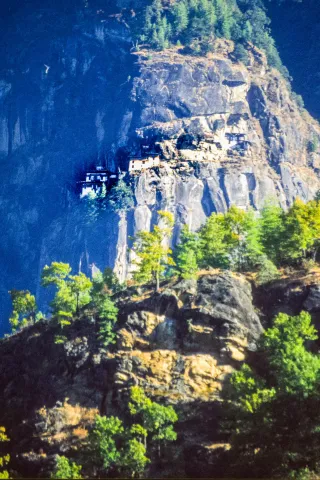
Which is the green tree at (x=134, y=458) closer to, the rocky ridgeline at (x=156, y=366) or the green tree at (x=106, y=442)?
the green tree at (x=106, y=442)

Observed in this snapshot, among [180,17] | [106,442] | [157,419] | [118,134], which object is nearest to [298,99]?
[180,17]

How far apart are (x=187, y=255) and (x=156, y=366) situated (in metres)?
14.0

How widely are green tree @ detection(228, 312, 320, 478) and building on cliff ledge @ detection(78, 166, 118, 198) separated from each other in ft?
261

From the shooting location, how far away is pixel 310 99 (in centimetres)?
16150

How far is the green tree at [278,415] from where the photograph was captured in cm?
4178

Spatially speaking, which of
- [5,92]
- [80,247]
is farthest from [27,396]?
[5,92]

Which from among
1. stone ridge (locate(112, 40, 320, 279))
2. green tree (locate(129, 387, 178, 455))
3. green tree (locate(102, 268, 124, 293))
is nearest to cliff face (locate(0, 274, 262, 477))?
green tree (locate(129, 387, 178, 455))

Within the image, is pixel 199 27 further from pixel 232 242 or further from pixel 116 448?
pixel 116 448

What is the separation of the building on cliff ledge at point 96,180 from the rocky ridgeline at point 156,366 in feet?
218

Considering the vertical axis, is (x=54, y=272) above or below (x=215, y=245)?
below

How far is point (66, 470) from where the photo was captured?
1735 inches

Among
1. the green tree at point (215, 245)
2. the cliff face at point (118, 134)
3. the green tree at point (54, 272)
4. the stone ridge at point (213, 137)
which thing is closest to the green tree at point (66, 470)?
the green tree at point (54, 272)

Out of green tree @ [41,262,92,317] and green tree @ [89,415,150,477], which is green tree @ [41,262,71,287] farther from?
green tree @ [89,415,150,477]

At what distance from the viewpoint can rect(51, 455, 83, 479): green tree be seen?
144 feet
